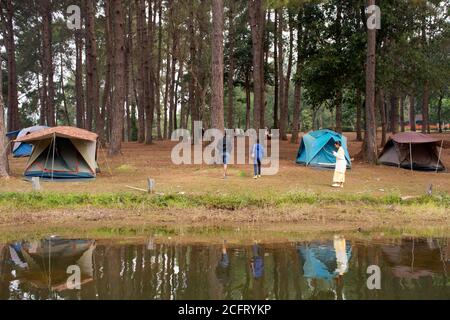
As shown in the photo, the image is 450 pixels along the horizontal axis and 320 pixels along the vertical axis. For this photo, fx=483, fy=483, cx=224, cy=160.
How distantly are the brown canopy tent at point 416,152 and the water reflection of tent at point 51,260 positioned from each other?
14.8m

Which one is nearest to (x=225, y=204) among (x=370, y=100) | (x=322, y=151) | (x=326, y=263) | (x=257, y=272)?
(x=326, y=263)

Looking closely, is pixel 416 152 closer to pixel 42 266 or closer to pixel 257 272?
pixel 257 272

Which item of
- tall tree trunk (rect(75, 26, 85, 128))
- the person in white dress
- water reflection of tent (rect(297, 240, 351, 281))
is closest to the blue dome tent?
the person in white dress

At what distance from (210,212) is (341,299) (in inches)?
240

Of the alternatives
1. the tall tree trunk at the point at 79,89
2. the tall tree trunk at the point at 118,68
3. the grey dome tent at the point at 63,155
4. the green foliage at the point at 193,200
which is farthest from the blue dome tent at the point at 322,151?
the tall tree trunk at the point at 79,89

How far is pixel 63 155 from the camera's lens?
1656 cm

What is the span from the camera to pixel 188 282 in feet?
21.9

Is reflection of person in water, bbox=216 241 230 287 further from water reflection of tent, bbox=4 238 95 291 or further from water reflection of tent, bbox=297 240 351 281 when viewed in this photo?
water reflection of tent, bbox=4 238 95 291

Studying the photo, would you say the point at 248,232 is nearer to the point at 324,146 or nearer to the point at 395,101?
the point at 324,146

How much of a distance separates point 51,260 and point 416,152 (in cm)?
1673

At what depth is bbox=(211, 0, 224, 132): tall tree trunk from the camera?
1744 cm

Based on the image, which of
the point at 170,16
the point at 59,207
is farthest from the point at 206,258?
the point at 170,16

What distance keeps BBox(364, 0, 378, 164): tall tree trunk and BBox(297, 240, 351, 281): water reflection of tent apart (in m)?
12.1

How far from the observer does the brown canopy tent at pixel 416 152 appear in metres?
19.8
